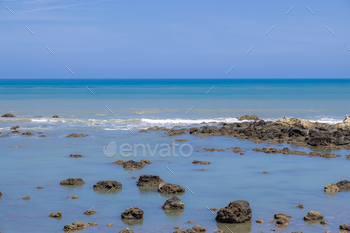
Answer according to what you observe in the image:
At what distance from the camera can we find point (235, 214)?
9.31 meters

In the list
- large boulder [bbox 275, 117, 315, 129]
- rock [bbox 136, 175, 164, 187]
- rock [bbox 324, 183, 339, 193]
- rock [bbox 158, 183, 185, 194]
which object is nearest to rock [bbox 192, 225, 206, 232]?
rock [bbox 158, 183, 185, 194]

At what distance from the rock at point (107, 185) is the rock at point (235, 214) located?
384 cm

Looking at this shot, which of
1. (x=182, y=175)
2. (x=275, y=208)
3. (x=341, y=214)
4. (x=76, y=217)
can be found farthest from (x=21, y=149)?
(x=341, y=214)

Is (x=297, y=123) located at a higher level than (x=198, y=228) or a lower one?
higher

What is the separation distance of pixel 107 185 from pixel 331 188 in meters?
6.68

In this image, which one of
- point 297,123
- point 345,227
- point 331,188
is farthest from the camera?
point 297,123

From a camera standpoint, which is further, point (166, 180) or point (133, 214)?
point (166, 180)

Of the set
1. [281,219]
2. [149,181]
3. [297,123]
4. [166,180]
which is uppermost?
[297,123]

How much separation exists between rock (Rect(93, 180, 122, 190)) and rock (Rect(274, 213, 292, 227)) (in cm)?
486

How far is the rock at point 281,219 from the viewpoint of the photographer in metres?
9.20

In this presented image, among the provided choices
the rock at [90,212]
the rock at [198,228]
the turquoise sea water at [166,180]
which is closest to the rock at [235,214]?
the turquoise sea water at [166,180]

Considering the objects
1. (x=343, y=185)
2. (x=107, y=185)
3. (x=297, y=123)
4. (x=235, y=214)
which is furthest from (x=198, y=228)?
(x=297, y=123)

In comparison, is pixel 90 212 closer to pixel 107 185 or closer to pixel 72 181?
pixel 107 185

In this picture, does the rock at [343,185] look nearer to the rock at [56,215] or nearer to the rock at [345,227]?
the rock at [345,227]
